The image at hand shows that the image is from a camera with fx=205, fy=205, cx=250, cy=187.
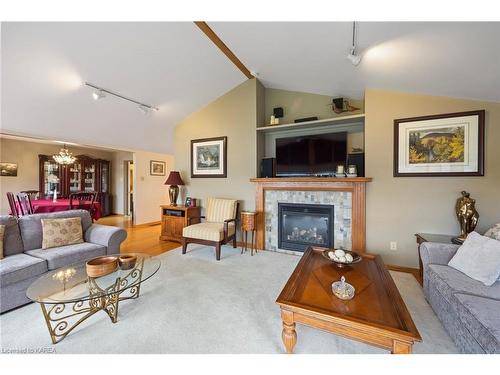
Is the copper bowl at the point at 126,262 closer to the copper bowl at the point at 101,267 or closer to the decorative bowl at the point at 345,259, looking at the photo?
the copper bowl at the point at 101,267

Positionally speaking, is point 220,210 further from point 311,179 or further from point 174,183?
point 311,179

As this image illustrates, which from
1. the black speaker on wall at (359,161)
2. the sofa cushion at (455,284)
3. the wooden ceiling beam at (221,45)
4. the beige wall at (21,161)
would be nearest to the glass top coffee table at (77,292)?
the sofa cushion at (455,284)

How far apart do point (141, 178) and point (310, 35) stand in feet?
16.8

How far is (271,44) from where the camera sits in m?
2.44

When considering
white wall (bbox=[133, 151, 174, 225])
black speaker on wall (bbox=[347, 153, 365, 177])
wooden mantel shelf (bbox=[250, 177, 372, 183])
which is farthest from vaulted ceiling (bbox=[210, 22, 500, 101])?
white wall (bbox=[133, 151, 174, 225])

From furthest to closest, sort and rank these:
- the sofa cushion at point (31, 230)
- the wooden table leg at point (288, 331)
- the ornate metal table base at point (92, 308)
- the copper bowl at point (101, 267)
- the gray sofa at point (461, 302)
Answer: the sofa cushion at point (31, 230) < the copper bowl at point (101, 267) < the ornate metal table base at point (92, 308) < the wooden table leg at point (288, 331) < the gray sofa at point (461, 302)

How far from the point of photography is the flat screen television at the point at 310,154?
318cm

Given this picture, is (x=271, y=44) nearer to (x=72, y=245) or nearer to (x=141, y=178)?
(x=72, y=245)

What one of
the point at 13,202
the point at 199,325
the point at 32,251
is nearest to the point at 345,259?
the point at 199,325

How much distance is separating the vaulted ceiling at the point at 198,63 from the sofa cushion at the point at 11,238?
62.0 inches

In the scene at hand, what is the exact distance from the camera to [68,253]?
7.26 feet

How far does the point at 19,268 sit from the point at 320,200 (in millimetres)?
3549
